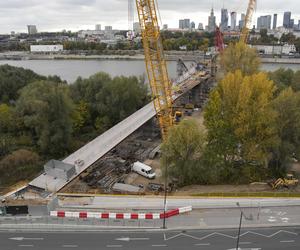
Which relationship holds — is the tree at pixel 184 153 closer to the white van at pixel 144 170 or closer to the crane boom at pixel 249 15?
the white van at pixel 144 170

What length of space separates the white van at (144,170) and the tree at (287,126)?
9.89 m

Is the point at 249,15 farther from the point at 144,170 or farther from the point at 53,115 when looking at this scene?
the point at 144,170

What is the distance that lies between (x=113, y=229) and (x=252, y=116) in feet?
45.0

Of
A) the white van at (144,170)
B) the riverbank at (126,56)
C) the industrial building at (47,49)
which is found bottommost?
the white van at (144,170)

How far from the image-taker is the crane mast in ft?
92.5

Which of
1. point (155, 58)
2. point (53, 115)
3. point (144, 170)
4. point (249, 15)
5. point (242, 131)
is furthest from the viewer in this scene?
point (249, 15)

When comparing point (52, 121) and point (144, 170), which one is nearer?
point (144, 170)

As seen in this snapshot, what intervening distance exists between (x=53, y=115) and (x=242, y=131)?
63.1ft

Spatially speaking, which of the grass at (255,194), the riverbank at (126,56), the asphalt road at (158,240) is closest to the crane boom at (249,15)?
the riverbank at (126,56)

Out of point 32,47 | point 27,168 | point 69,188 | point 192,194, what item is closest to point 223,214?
point 192,194

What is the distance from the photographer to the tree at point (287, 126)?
79.3 ft

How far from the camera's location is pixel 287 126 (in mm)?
24516

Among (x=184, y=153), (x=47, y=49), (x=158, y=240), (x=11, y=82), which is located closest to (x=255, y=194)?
(x=184, y=153)

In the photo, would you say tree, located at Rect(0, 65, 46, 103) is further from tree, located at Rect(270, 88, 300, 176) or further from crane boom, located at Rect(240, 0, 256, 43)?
crane boom, located at Rect(240, 0, 256, 43)
